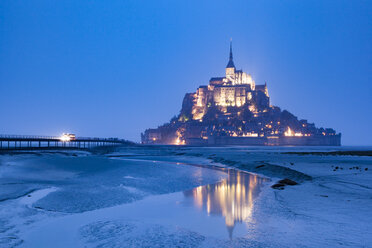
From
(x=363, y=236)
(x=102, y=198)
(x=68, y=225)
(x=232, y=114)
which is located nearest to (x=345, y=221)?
(x=363, y=236)

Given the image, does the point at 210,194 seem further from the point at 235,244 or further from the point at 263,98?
the point at 263,98

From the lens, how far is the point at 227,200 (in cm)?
1070

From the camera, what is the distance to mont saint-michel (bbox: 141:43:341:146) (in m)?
163

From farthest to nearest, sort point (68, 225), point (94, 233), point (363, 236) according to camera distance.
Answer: point (68, 225)
point (94, 233)
point (363, 236)

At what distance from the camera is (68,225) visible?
7.14 m

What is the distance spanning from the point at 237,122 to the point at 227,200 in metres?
156

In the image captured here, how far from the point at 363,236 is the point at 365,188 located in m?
6.51

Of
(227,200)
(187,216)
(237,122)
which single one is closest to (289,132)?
(237,122)

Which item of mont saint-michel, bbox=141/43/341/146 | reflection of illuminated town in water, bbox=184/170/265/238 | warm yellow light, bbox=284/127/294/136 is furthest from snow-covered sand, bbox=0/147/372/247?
warm yellow light, bbox=284/127/294/136

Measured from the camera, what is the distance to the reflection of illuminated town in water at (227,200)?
8.21 meters

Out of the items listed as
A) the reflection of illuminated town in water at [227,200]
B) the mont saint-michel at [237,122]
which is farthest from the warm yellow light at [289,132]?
the reflection of illuminated town in water at [227,200]

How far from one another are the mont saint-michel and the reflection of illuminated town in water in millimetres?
148805

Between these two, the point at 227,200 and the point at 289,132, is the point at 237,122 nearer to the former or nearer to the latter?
the point at 289,132

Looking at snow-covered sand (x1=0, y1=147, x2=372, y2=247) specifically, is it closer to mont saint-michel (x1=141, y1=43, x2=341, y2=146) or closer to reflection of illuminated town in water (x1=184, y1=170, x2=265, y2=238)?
reflection of illuminated town in water (x1=184, y1=170, x2=265, y2=238)
